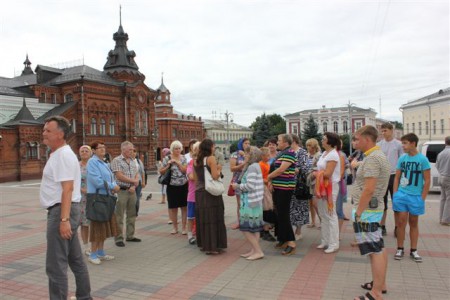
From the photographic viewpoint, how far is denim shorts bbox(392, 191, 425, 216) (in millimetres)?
5750

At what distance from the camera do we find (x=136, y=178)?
720 centimetres

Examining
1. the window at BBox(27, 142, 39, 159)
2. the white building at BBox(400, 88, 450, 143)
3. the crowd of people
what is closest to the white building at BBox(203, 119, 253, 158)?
the white building at BBox(400, 88, 450, 143)

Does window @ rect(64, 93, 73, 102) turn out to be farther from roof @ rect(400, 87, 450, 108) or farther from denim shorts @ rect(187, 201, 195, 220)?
roof @ rect(400, 87, 450, 108)

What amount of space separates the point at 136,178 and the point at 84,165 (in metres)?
1.01

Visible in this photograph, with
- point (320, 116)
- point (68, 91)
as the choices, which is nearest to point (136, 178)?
point (68, 91)

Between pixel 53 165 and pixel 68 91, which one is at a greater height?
pixel 68 91

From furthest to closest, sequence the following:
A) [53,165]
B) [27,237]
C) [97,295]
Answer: [27,237] < [97,295] < [53,165]

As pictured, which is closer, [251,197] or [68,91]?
[251,197]

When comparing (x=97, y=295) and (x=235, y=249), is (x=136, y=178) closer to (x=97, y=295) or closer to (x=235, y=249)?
(x=235, y=249)

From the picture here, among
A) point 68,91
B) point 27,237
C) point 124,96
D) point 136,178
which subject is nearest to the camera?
point 136,178

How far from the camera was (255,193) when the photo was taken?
608 cm

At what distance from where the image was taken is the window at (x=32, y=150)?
3519 centimetres

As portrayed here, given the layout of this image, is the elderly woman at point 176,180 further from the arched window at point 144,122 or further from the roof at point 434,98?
the roof at point 434,98

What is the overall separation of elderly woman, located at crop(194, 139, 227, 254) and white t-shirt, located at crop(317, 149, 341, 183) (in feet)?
6.17
